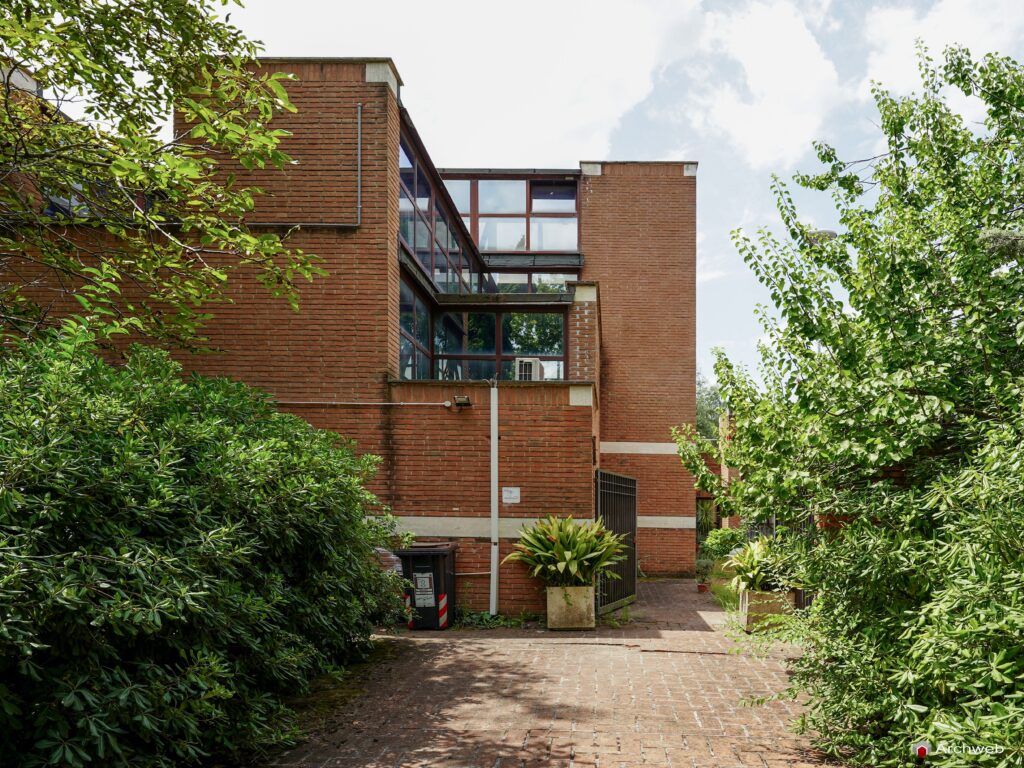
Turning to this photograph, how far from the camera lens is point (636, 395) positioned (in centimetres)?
1881

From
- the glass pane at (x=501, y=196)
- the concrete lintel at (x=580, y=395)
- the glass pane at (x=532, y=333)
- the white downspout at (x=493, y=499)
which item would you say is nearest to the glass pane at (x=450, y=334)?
the glass pane at (x=532, y=333)

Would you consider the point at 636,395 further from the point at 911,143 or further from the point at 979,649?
the point at 979,649

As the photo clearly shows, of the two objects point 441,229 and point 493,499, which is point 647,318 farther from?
point 493,499

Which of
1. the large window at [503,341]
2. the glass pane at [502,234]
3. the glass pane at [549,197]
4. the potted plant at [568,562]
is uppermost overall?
the glass pane at [549,197]

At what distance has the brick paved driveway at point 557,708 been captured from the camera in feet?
16.5

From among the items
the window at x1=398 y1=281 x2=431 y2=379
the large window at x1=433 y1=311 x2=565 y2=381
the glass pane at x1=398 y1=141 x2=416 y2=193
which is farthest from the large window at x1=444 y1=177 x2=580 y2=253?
the glass pane at x1=398 y1=141 x2=416 y2=193

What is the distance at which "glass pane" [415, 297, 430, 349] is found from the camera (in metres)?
13.1

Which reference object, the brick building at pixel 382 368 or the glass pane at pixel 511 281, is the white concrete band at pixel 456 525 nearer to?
the brick building at pixel 382 368

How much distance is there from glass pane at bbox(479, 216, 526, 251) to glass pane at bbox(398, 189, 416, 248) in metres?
6.91

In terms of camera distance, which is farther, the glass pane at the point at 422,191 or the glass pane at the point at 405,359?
the glass pane at the point at 422,191

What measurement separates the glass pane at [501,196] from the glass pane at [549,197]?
28 cm

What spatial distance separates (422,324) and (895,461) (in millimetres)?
9654

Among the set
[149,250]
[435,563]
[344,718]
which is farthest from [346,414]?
[344,718]

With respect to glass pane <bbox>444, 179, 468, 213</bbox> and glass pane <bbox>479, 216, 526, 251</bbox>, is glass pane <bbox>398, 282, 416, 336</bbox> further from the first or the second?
glass pane <bbox>444, 179, 468, 213</bbox>
